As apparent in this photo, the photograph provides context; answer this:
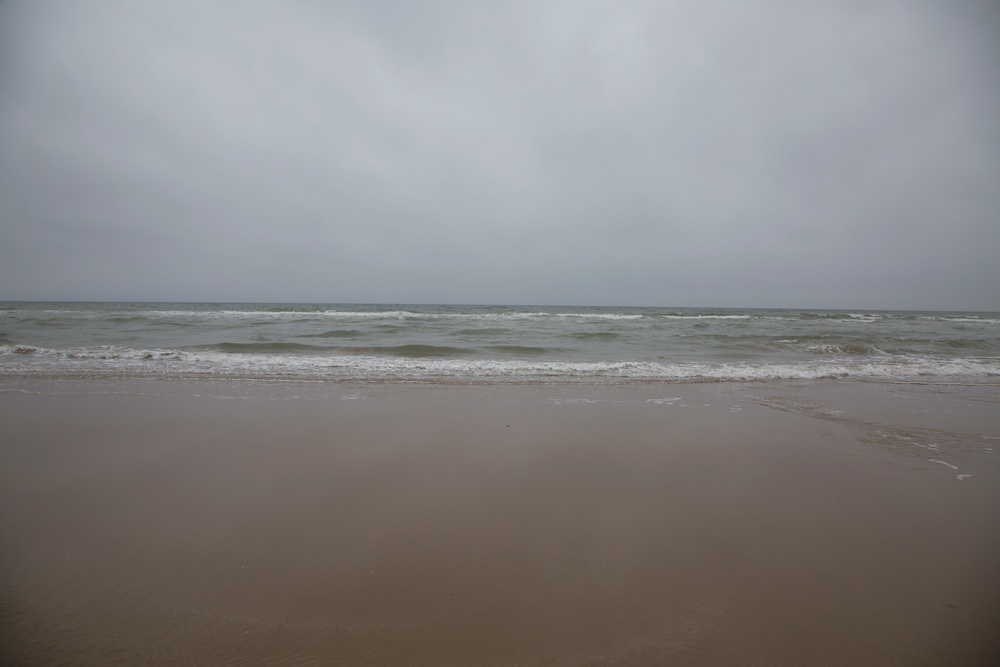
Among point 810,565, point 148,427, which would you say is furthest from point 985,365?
point 148,427

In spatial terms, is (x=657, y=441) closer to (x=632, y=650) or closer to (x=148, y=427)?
(x=632, y=650)

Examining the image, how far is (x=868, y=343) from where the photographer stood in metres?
15.3

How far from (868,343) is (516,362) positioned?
14848mm

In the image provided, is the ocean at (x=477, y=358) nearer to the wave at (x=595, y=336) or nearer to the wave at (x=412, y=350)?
the wave at (x=412, y=350)

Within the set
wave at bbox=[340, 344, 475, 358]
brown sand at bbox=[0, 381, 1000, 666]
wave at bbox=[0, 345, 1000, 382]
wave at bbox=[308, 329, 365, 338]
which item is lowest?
brown sand at bbox=[0, 381, 1000, 666]

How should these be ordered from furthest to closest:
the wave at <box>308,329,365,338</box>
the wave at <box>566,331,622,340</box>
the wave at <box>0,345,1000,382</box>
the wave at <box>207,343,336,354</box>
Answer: the wave at <box>566,331,622,340</box> → the wave at <box>308,329,365,338</box> → the wave at <box>207,343,336,354</box> → the wave at <box>0,345,1000,382</box>

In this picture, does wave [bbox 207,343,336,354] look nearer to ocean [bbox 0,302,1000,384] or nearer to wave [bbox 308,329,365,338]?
ocean [bbox 0,302,1000,384]

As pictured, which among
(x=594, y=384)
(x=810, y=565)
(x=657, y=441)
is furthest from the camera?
(x=594, y=384)

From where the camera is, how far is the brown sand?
195cm

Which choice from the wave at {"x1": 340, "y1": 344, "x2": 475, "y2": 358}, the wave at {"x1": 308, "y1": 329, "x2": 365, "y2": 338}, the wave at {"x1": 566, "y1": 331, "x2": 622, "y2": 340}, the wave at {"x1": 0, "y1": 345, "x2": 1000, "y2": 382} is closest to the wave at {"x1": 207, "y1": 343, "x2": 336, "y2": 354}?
the wave at {"x1": 0, "y1": 345, "x2": 1000, "y2": 382}

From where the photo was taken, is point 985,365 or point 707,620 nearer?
point 707,620

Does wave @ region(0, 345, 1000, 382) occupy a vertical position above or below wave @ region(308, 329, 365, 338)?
below

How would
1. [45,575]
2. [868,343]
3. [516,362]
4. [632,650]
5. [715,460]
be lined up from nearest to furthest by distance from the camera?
[632,650], [45,575], [715,460], [516,362], [868,343]

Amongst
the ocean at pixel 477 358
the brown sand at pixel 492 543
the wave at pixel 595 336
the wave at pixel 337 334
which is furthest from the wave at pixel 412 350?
the brown sand at pixel 492 543
